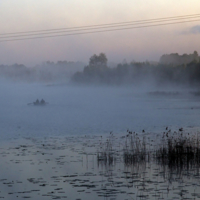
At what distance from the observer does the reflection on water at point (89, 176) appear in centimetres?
1179

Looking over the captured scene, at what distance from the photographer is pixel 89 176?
1428 cm

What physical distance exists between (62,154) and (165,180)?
24.0 feet

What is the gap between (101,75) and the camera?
402 feet

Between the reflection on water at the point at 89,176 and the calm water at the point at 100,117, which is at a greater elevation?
the calm water at the point at 100,117

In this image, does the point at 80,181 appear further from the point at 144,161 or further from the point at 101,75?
the point at 101,75

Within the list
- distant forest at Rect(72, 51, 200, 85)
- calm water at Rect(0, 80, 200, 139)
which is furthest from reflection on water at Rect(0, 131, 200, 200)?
distant forest at Rect(72, 51, 200, 85)

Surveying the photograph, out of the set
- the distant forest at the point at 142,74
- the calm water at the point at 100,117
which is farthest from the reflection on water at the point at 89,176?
the distant forest at the point at 142,74

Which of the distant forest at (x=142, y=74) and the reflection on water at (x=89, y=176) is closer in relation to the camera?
the reflection on water at (x=89, y=176)

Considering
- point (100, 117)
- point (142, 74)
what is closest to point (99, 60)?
point (142, 74)

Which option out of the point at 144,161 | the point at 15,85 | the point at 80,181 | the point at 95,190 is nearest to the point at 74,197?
the point at 95,190

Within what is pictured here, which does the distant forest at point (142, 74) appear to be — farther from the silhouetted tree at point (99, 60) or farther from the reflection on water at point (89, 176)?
the reflection on water at point (89, 176)

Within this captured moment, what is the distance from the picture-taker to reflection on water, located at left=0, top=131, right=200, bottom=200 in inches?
464

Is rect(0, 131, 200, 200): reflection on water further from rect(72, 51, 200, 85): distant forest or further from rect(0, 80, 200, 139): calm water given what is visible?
rect(72, 51, 200, 85): distant forest

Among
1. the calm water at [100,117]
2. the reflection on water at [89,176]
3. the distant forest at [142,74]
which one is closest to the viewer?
the reflection on water at [89,176]
